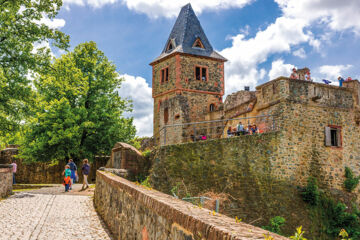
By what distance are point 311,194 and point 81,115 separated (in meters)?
15.8

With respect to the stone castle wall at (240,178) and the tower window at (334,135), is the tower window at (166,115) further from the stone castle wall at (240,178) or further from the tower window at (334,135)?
the tower window at (334,135)

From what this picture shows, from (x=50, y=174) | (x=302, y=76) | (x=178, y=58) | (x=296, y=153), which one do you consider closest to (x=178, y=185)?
(x=296, y=153)

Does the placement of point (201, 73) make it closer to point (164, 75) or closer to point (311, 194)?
point (164, 75)

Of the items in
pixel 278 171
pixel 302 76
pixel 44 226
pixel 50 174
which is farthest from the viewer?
pixel 50 174

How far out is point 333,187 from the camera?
61.0ft

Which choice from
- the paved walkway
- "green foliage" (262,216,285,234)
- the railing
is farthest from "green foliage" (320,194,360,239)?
the paved walkway

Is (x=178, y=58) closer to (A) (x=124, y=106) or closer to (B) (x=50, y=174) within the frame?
(A) (x=124, y=106)

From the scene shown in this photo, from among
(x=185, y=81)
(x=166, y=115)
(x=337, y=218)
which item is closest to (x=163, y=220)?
(x=337, y=218)

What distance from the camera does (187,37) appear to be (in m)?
33.5

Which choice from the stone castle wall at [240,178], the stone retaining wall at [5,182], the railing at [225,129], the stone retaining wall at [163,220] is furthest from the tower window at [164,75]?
the stone retaining wall at [163,220]

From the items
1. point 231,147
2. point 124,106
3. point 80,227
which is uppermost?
point 124,106

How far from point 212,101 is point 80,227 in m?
23.9

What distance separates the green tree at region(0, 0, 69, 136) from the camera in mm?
17575

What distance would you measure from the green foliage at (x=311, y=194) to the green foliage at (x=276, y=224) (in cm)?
184
